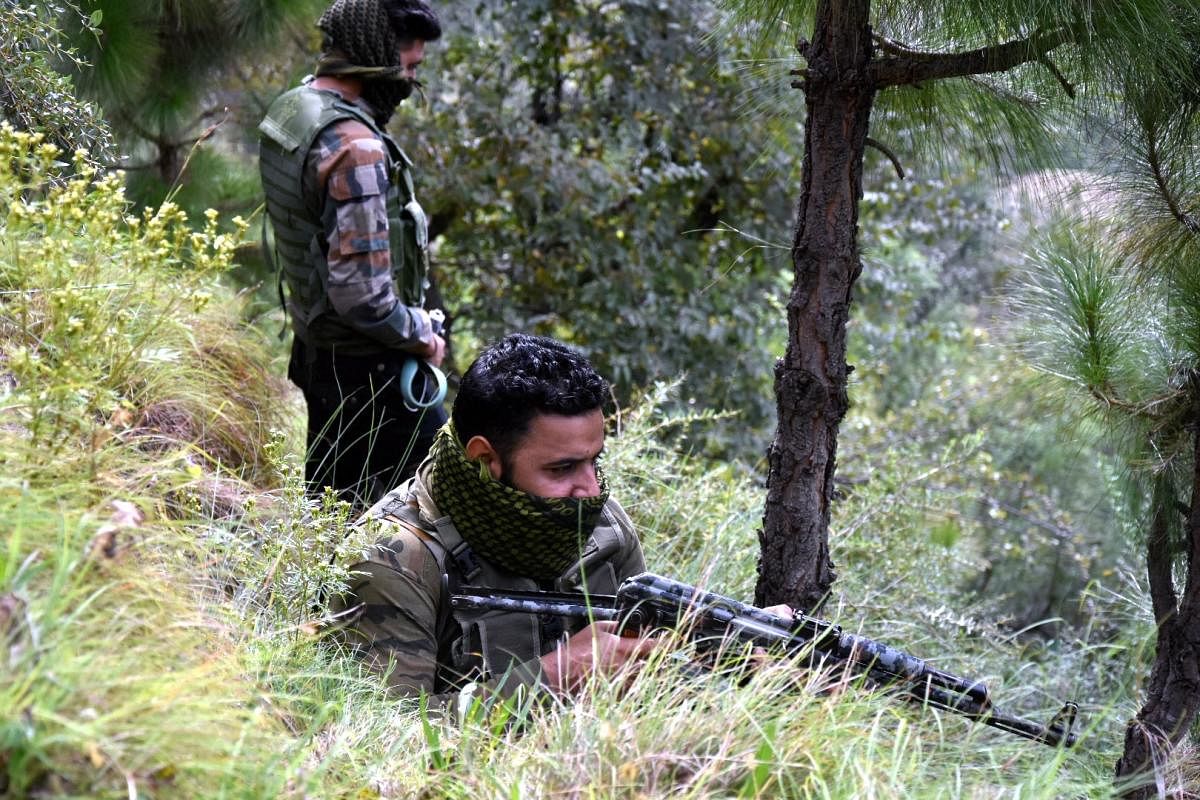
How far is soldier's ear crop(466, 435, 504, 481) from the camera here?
8.25 ft

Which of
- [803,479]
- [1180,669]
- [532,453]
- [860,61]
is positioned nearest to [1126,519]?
[1180,669]

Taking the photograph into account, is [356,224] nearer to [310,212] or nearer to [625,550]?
[310,212]

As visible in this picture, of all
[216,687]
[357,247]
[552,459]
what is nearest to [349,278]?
[357,247]

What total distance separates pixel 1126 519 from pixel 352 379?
90.0 inches

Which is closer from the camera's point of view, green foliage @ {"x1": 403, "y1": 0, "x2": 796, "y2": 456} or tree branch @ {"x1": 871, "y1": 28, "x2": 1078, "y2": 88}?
tree branch @ {"x1": 871, "y1": 28, "x2": 1078, "y2": 88}

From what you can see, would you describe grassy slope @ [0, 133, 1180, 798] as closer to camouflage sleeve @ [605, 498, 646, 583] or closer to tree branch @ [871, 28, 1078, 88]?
camouflage sleeve @ [605, 498, 646, 583]

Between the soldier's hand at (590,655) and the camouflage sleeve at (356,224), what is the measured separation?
1.26 m

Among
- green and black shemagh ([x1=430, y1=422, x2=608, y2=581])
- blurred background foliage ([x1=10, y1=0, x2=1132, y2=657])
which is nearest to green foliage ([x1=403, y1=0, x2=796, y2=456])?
blurred background foliage ([x1=10, y1=0, x2=1132, y2=657])

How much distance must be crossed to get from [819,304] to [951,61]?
0.58 m

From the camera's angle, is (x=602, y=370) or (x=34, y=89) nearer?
(x=34, y=89)

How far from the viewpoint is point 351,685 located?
2268 millimetres

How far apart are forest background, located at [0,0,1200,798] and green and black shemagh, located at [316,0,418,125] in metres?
0.46

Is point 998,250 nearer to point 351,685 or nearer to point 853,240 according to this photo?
point 853,240

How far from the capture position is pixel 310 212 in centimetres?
342
